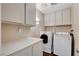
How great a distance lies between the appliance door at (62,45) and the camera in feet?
9.82

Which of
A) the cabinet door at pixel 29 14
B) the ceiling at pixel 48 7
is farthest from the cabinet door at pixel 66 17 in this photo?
the cabinet door at pixel 29 14

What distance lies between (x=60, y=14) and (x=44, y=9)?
88cm

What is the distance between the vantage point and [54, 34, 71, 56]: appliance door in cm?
299

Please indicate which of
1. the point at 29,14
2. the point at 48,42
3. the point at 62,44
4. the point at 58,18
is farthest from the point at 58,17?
the point at 29,14

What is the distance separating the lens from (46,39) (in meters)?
3.95

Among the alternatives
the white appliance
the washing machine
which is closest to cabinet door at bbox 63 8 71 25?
the white appliance

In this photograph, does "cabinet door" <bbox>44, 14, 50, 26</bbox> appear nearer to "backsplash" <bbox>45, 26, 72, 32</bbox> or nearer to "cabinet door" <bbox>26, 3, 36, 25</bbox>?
"backsplash" <bbox>45, 26, 72, 32</bbox>

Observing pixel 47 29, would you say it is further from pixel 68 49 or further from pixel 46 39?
pixel 68 49

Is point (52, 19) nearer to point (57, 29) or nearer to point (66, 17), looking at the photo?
point (57, 29)

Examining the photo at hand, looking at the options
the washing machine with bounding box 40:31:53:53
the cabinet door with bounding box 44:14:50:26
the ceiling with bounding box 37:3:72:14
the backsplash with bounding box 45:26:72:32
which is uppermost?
the ceiling with bounding box 37:3:72:14

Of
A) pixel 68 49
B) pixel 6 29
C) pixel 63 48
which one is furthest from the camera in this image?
pixel 63 48

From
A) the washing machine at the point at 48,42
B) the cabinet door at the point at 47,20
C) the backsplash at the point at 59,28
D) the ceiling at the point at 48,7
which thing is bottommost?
the washing machine at the point at 48,42

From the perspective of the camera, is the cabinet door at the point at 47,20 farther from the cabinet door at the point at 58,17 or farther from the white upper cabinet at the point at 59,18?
the cabinet door at the point at 58,17

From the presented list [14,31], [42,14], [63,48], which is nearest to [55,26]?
[42,14]
